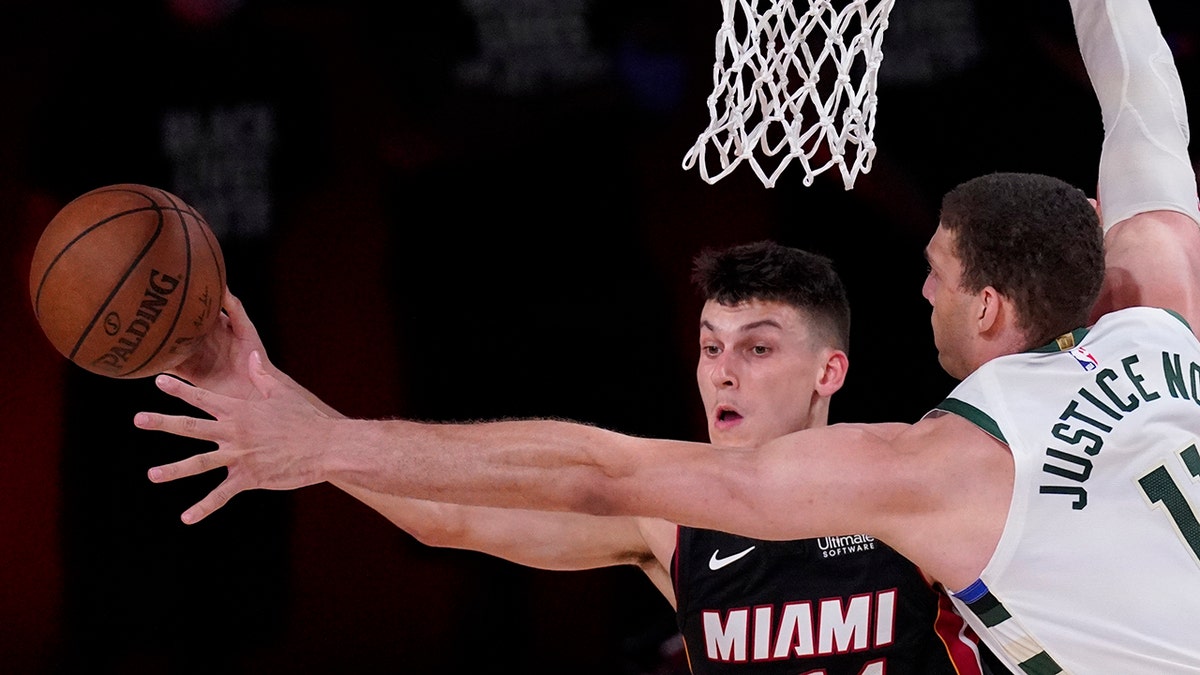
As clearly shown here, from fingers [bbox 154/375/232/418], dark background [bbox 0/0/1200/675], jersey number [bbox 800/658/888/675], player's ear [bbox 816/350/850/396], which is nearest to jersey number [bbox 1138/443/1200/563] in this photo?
jersey number [bbox 800/658/888/675]

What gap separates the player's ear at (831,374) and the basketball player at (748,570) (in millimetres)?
117

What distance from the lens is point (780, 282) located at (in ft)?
10.6

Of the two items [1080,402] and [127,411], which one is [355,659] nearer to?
[127,411]

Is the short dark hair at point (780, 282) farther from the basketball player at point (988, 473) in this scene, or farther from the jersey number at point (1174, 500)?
the jersey number at point (1174, 500)

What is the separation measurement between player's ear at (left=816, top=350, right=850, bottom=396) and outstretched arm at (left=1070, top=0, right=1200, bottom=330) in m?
0.70

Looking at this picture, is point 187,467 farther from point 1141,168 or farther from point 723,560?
point 1141,168

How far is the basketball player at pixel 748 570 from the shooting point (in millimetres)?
2764

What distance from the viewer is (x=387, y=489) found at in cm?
217

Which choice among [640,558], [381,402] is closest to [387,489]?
[640,558]

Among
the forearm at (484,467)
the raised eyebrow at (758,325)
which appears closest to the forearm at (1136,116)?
the raised eyebrow at (758,325)

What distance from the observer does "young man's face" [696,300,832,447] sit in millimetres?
3168

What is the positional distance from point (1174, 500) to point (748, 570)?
102 centimetres

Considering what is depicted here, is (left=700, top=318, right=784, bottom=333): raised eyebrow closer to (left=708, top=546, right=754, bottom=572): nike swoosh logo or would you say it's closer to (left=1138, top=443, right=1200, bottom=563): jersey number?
(left=708, top=546, right=754, bottom=572): nike swoosh logo

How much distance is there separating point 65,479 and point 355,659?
1287mm
